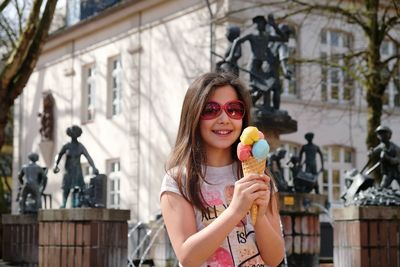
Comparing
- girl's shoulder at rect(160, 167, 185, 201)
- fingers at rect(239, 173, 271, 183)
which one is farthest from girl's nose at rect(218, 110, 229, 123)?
fingers at rect(239, 173, 271, 183)

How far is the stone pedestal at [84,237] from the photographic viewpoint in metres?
10.5

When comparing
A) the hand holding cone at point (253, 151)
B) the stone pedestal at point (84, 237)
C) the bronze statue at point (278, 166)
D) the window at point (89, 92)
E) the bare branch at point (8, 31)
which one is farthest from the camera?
the window at point (89, 92)

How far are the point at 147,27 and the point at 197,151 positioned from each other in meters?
25.9

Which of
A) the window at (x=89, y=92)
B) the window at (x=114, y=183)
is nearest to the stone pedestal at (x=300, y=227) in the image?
the window at (x=114, y=183)

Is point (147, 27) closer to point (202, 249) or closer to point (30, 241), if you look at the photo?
point (30, 241)

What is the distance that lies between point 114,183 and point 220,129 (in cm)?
2735

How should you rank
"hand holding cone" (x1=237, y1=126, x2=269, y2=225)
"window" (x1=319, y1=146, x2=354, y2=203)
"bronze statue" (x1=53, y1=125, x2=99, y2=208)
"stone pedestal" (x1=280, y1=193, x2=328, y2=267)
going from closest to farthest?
"hand holding cone" (x1=237, y1=126, x2=269, y2=225) < "stone pedestal" (x1=280, y1=193, x2=328, y2=267) < "bronze statue" (x1=53, y1=125, x2=99, y2=208) < "window" (x1=319, y1=146, x2=354, y2=203)

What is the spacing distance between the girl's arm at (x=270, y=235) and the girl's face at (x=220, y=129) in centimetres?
26

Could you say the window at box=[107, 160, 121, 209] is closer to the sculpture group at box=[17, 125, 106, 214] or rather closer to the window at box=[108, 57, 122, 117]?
the window at box=[108, 57, 122, 117]

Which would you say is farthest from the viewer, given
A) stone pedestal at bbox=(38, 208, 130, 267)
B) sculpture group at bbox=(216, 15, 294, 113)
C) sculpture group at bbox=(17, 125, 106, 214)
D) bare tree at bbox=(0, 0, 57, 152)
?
bare tree at bbox=(0, 0, 57, 152)

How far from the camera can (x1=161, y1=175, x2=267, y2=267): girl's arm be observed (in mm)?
2723

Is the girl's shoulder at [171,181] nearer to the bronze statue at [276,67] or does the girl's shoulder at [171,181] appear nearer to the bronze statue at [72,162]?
the bronze statue at [72,162]

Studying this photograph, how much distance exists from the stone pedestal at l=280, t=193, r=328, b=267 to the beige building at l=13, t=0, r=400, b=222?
9979mm

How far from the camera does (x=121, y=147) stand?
2989cm
